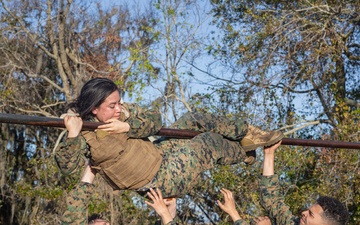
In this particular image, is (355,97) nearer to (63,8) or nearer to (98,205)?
(98,205)

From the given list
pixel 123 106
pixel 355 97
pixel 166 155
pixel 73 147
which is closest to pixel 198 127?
pixel 166 155

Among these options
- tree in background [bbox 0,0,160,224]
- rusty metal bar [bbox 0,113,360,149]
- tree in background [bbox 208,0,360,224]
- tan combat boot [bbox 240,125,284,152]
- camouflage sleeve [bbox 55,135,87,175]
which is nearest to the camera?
rusty metal bar [bbox 0,113,360,149]

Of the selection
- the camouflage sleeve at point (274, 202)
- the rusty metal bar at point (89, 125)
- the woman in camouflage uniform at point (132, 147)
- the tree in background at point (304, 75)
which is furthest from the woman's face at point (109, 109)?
the tree in background at point (304, 75)

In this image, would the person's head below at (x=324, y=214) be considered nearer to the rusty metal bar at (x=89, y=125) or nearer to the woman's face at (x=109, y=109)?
the rusty metal bar at (x=89, y=125)

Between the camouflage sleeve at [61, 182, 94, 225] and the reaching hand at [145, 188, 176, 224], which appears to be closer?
the reaching hand at [145, 188, 176, 224]

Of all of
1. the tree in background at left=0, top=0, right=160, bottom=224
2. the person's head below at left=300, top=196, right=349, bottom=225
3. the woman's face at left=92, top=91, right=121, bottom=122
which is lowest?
the person's head below at left=300, top=196, right=349, bottom=225

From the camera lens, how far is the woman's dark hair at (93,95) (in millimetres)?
4059

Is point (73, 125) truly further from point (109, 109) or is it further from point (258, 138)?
point (258, 138)

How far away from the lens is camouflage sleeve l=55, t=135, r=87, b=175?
3951 millimetres

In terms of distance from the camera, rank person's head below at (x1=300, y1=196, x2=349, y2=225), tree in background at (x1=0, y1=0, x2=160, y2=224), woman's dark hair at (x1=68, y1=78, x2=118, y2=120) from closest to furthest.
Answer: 1. woman's dark hair at (x1=68, y1=78, x2=118, y2=120)
2. person's head below at (x1=300, y1=196, x2=349, y2=225)
3. tree in background at (x1=0, y1=0, x2=160, y2=224)

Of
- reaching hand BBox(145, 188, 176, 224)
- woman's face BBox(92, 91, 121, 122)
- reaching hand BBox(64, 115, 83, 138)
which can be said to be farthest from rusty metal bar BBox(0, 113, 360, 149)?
reaching hand BBox(145, 188, 176, 224)

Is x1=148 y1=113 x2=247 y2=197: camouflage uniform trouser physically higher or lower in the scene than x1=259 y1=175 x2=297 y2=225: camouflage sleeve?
higher

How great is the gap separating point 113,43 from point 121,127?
12.5 metres

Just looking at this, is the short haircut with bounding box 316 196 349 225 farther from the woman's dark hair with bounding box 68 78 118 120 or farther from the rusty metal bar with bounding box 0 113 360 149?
the woman's dark hair with bounding box 68 78 118 120
